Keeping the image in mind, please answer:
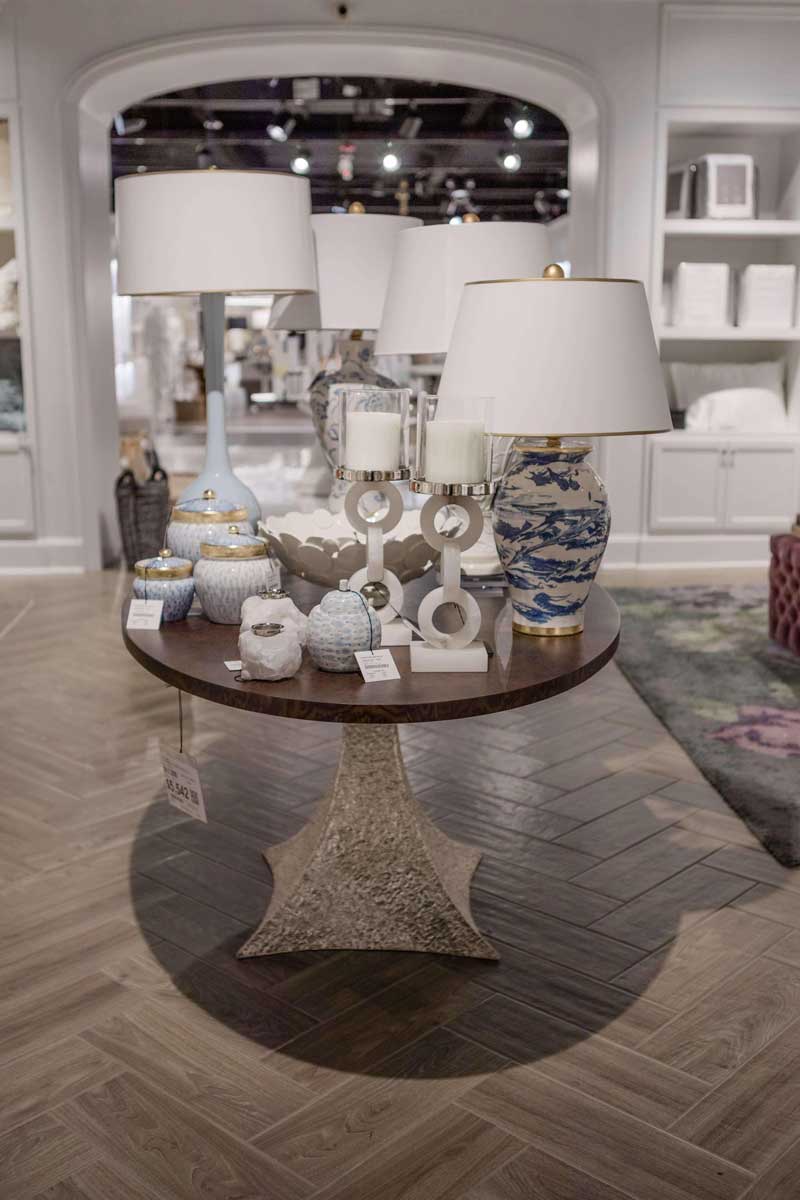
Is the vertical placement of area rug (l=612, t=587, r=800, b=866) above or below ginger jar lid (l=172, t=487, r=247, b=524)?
below

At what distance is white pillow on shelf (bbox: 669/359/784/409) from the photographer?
648cm

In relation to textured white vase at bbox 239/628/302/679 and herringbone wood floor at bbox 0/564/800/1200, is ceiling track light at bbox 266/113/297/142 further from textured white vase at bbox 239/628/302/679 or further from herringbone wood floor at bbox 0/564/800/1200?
textured white vase at bbox 239/628/302/679

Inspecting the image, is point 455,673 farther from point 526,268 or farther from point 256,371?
point 256,371

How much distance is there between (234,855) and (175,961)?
0.48 m

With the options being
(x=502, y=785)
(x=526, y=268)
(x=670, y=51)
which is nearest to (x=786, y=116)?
(x=670, y=51)

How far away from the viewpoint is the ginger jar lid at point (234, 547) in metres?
2.20

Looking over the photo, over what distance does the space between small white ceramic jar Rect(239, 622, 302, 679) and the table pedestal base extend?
477mm

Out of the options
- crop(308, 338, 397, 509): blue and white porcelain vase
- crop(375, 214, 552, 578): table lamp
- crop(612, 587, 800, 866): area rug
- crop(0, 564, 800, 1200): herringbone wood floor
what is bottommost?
crop(0, 564, 800, 1200): herringbone wood floor

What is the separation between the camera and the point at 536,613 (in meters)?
2.17

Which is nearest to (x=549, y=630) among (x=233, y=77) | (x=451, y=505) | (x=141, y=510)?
(x=451, y=505)

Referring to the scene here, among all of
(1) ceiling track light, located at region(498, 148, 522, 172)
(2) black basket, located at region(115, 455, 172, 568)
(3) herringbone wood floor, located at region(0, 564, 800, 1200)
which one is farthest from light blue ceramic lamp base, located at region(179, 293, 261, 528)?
(1) ceiling track light, located at region(498, 148, 522, 172)

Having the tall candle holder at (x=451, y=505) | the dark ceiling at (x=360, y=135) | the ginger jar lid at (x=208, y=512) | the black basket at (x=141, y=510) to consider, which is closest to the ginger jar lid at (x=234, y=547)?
the ginger jar lid at (x=208, y=512)

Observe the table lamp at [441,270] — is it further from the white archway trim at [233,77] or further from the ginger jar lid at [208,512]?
the white archway trim at [233,77]

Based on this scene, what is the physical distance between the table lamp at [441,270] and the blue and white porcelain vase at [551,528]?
0.52m
